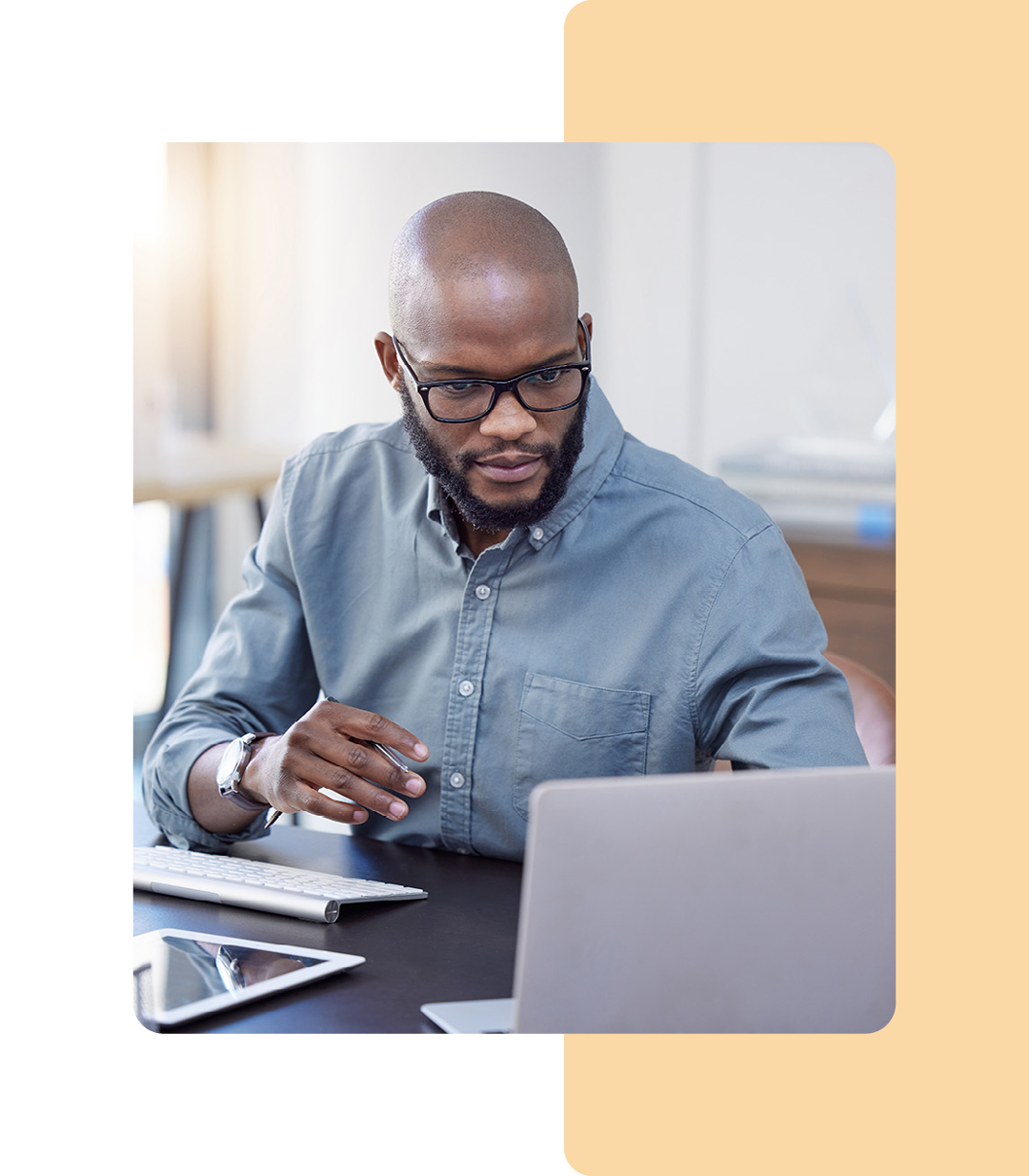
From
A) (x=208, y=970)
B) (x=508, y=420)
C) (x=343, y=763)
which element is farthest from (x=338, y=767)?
(x=508, y=420)

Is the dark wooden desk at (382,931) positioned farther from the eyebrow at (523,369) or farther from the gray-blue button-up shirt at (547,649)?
the eyebrow at (523,369)

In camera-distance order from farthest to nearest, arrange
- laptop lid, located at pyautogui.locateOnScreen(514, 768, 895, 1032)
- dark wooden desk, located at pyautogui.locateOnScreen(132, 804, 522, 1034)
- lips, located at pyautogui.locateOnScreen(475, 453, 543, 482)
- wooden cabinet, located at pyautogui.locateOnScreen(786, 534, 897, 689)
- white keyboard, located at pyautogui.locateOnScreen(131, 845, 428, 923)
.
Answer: wooden cabinet, located at pyautogui.locateOnScreen(786, 534, 897, 689), lips, located at pyautogui.locateOnScreen(475, 453, 543, 482), white keyboard, located at pyautogui.locateOnScreen(131, 845, 428, 923), dark wooden desk, located at pyautogui.locateOnScreen(132, 804, 522, 1034), laptop lid, located at pyautogui.locateOnScreen(514, 768, 895, 1032)

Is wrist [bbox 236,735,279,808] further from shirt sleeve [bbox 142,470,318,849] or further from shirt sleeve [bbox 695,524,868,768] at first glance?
shirt sleeve [bbox 695,524,868,768]

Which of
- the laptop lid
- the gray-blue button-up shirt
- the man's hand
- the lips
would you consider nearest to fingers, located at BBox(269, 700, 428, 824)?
the man's hand

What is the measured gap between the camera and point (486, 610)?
4.56 ft

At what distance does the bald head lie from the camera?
47.0 inches

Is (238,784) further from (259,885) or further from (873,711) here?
(873,711)

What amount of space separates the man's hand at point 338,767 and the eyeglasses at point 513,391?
0.31m

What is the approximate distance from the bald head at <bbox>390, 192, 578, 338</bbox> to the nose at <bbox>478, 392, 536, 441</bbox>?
11 centimetres

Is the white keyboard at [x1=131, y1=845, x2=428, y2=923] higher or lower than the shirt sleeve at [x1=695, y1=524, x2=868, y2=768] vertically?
lower

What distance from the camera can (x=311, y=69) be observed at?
1094mm

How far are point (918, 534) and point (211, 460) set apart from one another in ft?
2.64

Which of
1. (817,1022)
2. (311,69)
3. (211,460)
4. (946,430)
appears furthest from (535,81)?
(817,1022)

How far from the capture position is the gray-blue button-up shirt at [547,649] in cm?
129
